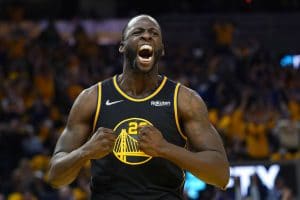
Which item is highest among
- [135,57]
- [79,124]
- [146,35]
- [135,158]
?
[146,35]

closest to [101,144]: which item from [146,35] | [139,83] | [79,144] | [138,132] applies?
[138,132]

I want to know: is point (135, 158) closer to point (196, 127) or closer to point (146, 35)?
point (196, 127)

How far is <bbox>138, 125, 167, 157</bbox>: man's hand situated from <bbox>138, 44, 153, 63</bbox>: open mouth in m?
0.41

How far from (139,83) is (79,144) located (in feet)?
1.46

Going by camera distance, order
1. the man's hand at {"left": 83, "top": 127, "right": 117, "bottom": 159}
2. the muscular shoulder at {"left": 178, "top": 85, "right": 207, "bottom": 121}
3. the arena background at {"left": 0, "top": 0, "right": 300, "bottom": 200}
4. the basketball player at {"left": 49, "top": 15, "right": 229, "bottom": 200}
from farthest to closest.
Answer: the arena background at {"left": 0, "top": 0, "right": 300, "bottom": 200}, the muscular shoulder at {"left": 178, "top": 85, "right": 207, "bottom": 121}, the basketball player at {"left": 49, "top": 15, "right": 229, "bottom": 200}, the man's hand at {"left": 83, "top": 127, "right": 117, "bottom": 159}

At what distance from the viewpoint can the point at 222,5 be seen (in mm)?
21156

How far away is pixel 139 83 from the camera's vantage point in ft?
15.3

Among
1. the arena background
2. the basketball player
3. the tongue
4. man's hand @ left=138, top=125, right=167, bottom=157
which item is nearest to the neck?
the basketball player

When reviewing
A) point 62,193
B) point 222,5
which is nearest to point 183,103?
point 62,193

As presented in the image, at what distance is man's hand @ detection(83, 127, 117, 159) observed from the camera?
167 inches

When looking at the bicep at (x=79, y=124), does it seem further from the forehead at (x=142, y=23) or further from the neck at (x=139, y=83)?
the forehead at (x=142, y=23)

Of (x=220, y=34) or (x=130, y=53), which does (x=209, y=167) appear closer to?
(x=130, y=53)

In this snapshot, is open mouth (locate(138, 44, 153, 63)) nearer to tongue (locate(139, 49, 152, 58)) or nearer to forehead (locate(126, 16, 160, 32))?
tongue (locate(139, 49, 152, 58))

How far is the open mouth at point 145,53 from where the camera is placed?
14.8 feet
